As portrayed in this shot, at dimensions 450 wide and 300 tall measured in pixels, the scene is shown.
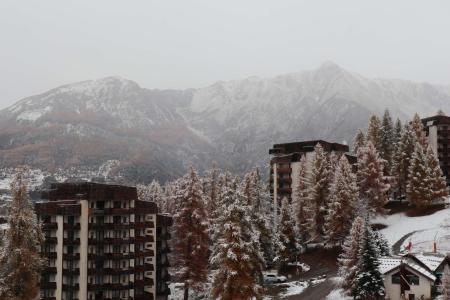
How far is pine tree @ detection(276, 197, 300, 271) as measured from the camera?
84.1 m

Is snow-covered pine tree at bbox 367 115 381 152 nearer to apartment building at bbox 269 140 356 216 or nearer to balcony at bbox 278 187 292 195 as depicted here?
apartment building at bbox 269 140 356 216

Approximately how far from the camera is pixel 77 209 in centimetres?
7275

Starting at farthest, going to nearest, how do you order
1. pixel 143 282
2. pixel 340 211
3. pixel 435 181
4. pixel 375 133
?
pixel 375 133, pixel 435 181, pixel 340 211, pixel 143 282

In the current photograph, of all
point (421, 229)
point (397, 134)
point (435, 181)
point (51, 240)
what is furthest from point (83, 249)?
point (397, 134)

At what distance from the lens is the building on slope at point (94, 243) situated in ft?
237

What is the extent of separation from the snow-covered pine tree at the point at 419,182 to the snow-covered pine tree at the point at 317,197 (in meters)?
14.7

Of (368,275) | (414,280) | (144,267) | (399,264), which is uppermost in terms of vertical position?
(399,264)

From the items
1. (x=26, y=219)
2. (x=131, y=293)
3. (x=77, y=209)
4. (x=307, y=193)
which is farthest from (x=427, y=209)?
(x=26, y=219)

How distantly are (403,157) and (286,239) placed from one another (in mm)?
33993

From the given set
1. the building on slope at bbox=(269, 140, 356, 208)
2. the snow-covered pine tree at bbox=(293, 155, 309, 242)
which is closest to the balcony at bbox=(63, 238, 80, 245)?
the snow-covered pine tree at bbox=(293, 155, 309, 242)

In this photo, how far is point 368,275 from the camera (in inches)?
2352

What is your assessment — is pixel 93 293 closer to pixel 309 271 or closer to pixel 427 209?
pixel 309 271

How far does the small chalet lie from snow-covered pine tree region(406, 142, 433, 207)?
95.6 feet

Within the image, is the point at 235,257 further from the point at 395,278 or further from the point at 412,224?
the point at 412,224
